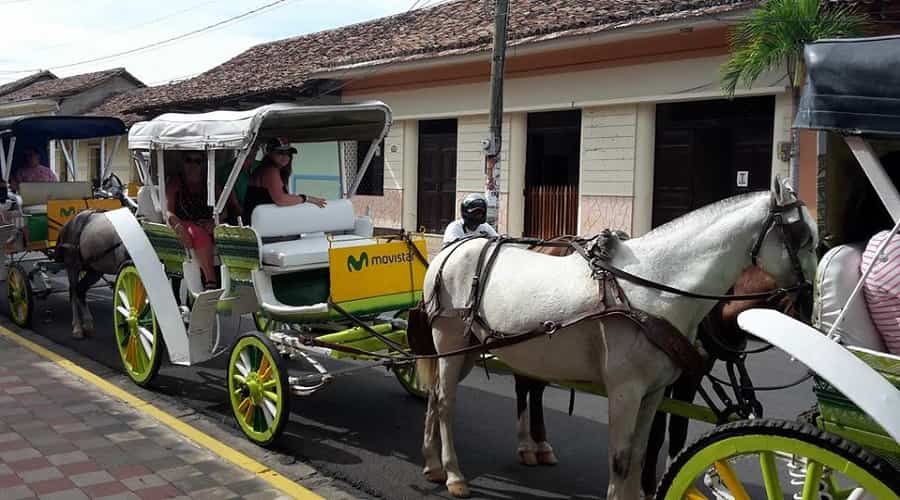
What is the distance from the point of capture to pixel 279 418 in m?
5.39

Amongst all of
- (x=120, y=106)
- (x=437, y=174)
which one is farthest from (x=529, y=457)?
(x=120, y=106)

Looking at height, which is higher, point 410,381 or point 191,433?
point 410,381

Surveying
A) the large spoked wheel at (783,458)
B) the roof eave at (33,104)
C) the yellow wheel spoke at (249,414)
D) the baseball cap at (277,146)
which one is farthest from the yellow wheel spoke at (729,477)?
the roof eave at (33,104)

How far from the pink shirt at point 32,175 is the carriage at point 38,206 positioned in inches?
32.5

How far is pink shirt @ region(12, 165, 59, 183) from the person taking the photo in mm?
12102

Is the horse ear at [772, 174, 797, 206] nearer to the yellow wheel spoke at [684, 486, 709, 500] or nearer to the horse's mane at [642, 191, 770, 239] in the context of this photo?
the horse's mane at [642, 191, 770, 239]

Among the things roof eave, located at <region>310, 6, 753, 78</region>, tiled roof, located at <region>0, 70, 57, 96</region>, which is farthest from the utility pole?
tiled roof, located at <region>0, 70, 57, 96</region>

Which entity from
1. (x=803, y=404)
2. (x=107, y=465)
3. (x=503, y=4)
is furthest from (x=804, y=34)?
(x=107, y=465)

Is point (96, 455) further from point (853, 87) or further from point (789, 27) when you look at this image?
point (789, 27)

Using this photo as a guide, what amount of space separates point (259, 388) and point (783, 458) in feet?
11.6

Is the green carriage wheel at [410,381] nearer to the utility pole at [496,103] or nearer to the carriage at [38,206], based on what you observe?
the utility pole at [496,103]

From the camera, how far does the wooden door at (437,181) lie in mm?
17938

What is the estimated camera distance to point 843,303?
3057 millimetres

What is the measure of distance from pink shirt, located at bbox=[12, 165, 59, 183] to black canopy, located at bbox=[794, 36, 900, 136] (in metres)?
11.7
